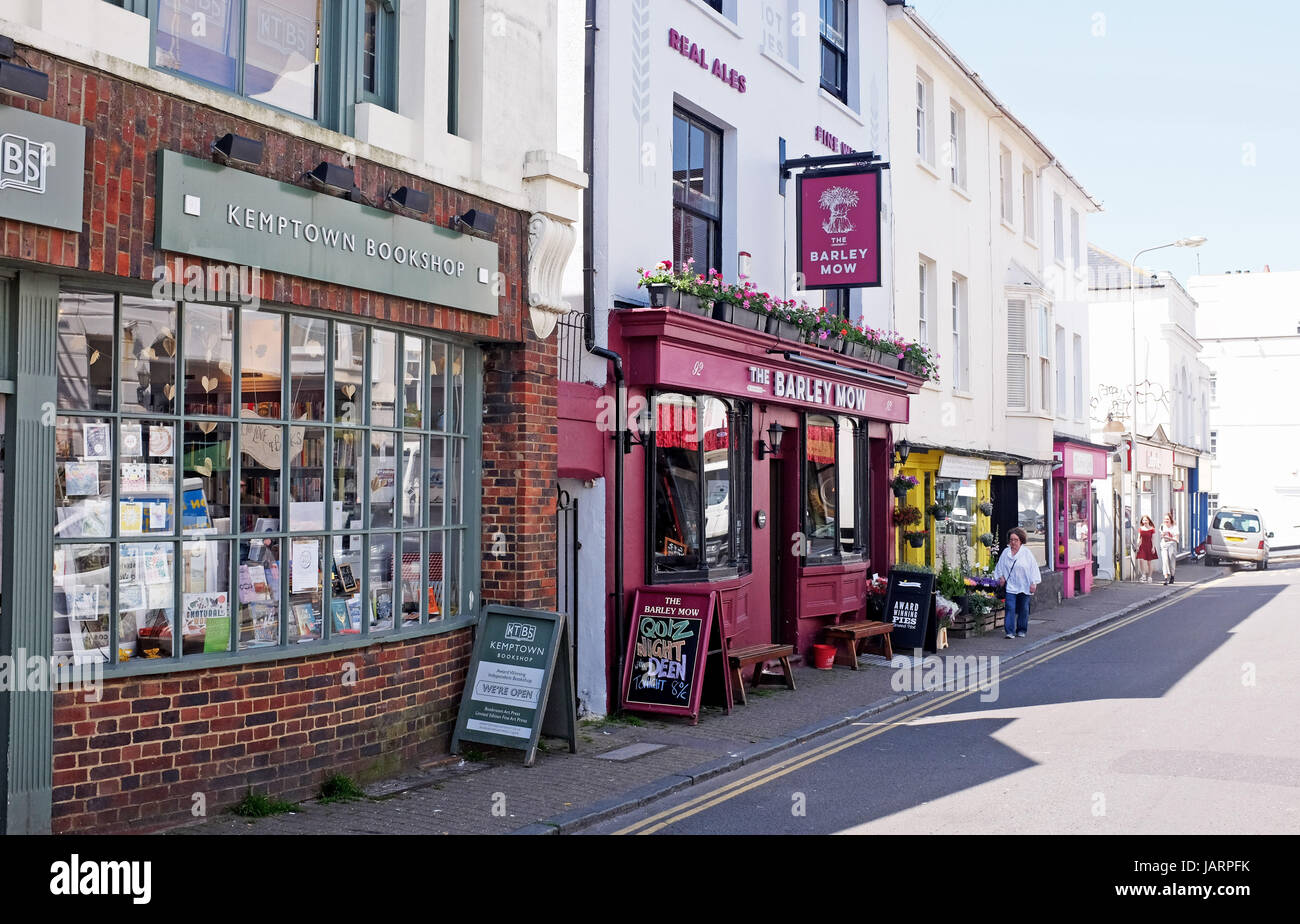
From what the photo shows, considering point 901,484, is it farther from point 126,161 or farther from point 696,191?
point 126,161

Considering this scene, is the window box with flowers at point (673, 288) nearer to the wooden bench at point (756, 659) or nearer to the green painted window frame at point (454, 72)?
the green painted window frame at point (454, 72)

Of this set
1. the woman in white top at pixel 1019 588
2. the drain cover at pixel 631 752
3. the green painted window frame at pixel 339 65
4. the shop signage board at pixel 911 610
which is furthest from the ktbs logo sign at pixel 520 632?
the woman in white top at pixel 1019 588

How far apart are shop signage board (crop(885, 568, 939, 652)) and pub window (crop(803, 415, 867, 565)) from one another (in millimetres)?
708

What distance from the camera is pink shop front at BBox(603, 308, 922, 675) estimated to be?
11.5 meters

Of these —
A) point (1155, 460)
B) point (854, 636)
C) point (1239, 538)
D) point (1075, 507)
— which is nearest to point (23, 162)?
point (854, 636)

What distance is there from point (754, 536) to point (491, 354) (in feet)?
16.4

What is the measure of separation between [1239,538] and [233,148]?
3600 centimetres

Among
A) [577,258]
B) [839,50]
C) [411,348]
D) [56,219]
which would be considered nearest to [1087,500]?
[839,50]

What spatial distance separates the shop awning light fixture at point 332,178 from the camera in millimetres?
7516

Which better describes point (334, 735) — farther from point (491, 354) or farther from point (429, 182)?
point (429, 182)

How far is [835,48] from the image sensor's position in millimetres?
16766

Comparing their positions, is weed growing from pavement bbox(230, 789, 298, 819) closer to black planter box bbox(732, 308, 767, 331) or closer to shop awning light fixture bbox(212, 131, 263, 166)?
shop awning light fixture bbox(212, 131, 263, 166)

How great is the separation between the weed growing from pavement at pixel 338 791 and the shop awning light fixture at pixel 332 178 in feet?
12.4

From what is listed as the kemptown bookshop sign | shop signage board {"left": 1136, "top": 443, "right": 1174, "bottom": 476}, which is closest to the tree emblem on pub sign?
the kemptown bookshop sign
